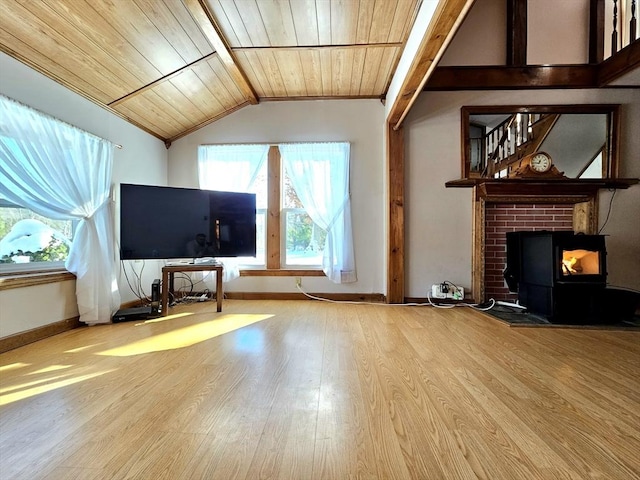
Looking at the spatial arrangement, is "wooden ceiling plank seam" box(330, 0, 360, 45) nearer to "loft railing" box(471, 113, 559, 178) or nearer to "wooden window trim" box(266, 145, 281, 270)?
"wooden window trim" box(266, 145, 281, 270)

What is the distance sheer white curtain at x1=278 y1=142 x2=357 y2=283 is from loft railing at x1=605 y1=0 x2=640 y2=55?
299 centimetres

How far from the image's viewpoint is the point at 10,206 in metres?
2.42

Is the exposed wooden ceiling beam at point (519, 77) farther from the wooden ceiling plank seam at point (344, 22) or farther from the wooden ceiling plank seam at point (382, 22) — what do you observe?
the wooden ceiling plank seam at point (344, 22)

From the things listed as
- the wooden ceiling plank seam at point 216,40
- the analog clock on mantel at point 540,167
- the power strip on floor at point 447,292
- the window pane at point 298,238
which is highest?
the wooden ceiling plank seam at point 216,40

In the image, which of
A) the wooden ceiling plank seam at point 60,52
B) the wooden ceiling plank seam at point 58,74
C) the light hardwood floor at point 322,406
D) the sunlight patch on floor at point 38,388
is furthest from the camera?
the wooden ceiling plank seam at point 58,74

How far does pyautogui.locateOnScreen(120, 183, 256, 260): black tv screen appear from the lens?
3084 mm

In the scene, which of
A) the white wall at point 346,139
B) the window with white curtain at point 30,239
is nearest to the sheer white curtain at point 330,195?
the white wall at point 346,139

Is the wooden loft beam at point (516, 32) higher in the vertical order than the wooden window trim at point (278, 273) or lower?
higher

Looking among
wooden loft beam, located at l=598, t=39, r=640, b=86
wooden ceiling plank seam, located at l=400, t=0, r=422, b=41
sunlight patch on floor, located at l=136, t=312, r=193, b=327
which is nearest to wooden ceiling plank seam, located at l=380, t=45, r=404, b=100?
wooden ceiling plank seam, located at l=400, t=0, r=422, b=41

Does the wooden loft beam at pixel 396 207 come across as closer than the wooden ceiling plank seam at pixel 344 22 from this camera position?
No

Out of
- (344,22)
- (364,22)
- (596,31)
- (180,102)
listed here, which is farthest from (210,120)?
(596,31)

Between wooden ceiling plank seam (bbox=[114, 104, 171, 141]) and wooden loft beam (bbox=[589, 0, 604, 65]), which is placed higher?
wooden loft beam (bbox=[589, 0, 604, 65])

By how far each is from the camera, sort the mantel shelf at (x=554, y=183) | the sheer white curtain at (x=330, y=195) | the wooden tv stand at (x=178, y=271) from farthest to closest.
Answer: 1. the sheer white curtain at (x=330, y=195)
2. the mantel shelf at (x=554, y=183)
3. the wooden tv stand at (x=178, y=271)

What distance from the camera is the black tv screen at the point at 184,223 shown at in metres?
3.08
